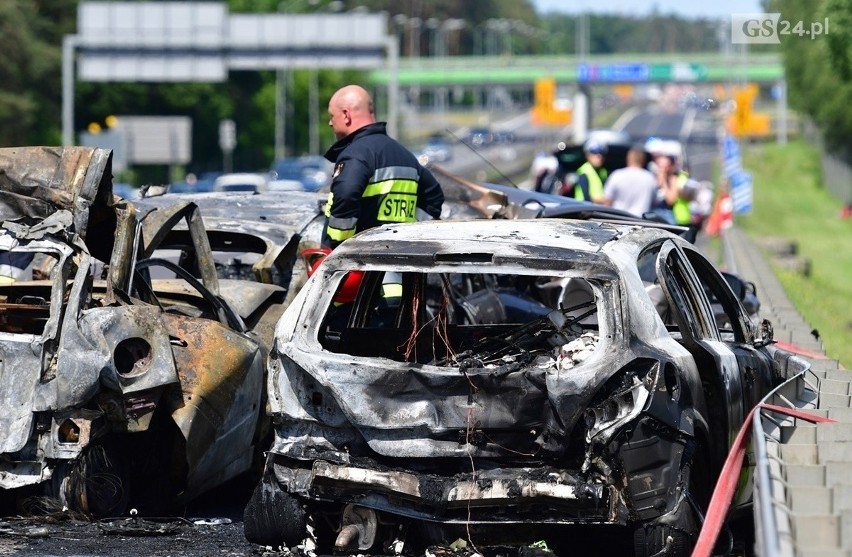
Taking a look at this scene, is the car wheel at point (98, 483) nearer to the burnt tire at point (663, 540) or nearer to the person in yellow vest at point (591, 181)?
the burnt tire at point (663, 540)

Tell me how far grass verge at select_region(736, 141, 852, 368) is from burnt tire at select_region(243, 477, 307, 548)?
24.8ft

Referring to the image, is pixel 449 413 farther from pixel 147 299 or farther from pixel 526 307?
pixel 526 307

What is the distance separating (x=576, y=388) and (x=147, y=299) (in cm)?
284

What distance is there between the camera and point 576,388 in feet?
19.5

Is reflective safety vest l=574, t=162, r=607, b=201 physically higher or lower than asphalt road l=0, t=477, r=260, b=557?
higher

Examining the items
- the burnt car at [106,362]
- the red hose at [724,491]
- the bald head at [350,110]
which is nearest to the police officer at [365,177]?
the bald head at [350,110]

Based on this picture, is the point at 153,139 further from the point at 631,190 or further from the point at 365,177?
the point at 365,177

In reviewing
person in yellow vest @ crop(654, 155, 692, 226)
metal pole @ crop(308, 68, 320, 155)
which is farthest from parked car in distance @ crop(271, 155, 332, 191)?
person in yellow vest @ crop(654, 155, 692, 226)

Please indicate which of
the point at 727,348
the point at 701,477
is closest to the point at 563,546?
the point at 701,477

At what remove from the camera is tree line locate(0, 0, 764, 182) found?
58.2 metres

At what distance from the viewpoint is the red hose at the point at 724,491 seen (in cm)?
568

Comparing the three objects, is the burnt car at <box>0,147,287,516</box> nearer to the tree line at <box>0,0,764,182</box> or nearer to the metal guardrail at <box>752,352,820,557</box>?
the metal guardrail at <box>752,352,820,557</box>

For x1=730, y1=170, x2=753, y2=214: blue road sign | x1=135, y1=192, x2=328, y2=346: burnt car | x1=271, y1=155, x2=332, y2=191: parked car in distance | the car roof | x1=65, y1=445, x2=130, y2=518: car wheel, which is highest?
the car roof

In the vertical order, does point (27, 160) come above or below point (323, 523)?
above
